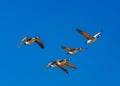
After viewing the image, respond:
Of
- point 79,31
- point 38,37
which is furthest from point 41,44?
point 79,31

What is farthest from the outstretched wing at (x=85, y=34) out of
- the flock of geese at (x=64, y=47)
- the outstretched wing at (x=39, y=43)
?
the outstretched wing at (x=39, y=43)

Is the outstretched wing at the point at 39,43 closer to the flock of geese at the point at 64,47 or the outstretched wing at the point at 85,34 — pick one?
the flock of geese at the point at 64,47

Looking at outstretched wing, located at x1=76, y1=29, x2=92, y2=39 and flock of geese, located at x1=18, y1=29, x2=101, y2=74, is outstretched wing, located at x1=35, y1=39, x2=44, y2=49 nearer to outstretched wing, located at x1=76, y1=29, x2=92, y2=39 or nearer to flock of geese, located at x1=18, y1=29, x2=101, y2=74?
flock of geese, located at x1=18, y1=29, x2=101, y2=74

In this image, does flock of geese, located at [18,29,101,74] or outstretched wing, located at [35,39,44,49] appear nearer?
flock of geese, located at [18,29,101,74]

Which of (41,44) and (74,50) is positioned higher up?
(41,44)

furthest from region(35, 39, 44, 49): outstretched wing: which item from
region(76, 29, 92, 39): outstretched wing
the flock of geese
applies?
region(76, 29, 92, 39): outstretched wing

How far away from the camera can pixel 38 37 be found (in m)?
64.4

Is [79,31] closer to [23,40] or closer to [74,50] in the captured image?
[74,50]

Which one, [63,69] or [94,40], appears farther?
[63,69]

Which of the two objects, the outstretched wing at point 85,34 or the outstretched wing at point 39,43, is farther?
the outstretched wing at point 39,43

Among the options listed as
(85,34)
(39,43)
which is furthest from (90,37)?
(39,43)

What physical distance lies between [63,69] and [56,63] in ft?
11.8

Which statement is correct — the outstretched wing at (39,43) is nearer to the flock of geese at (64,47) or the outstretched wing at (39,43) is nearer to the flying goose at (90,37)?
the flock of geese at (64,47)

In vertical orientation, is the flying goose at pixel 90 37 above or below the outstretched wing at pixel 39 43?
below
